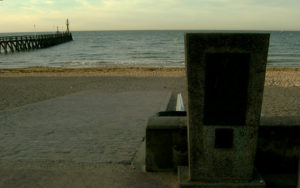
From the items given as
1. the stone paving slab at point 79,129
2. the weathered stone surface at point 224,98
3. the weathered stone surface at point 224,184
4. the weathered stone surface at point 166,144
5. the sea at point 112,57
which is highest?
the weathered stone surface at point 224,98

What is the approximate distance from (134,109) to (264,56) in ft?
19.4

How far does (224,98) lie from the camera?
294 centimetres

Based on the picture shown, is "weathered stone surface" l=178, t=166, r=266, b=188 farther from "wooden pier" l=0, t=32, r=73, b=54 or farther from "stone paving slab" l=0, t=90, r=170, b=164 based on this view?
"wooden pier" l=0, t=32, r=73, b=54

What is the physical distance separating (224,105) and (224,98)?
0.26 feet

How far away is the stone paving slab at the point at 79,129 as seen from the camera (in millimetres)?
4707

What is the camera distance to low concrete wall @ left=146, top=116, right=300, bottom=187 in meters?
3.55

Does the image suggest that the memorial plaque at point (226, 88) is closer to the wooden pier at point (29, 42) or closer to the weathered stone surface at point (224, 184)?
the weathered stone surface at point (224, 184)

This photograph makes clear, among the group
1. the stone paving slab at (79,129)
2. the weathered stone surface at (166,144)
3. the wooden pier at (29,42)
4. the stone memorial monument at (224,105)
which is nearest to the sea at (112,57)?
the wooden pier at (29,42)

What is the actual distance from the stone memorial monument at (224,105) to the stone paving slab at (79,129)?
1.59 meters

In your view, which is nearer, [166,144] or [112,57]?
[166,144]

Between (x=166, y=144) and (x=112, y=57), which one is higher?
(x=166, y=144)

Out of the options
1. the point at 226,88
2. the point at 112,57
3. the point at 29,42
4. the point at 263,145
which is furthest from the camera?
the point at 29,42

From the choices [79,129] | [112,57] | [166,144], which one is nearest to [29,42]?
[112,57]

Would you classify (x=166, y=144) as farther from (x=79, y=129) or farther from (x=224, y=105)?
(x=79, y=129)
